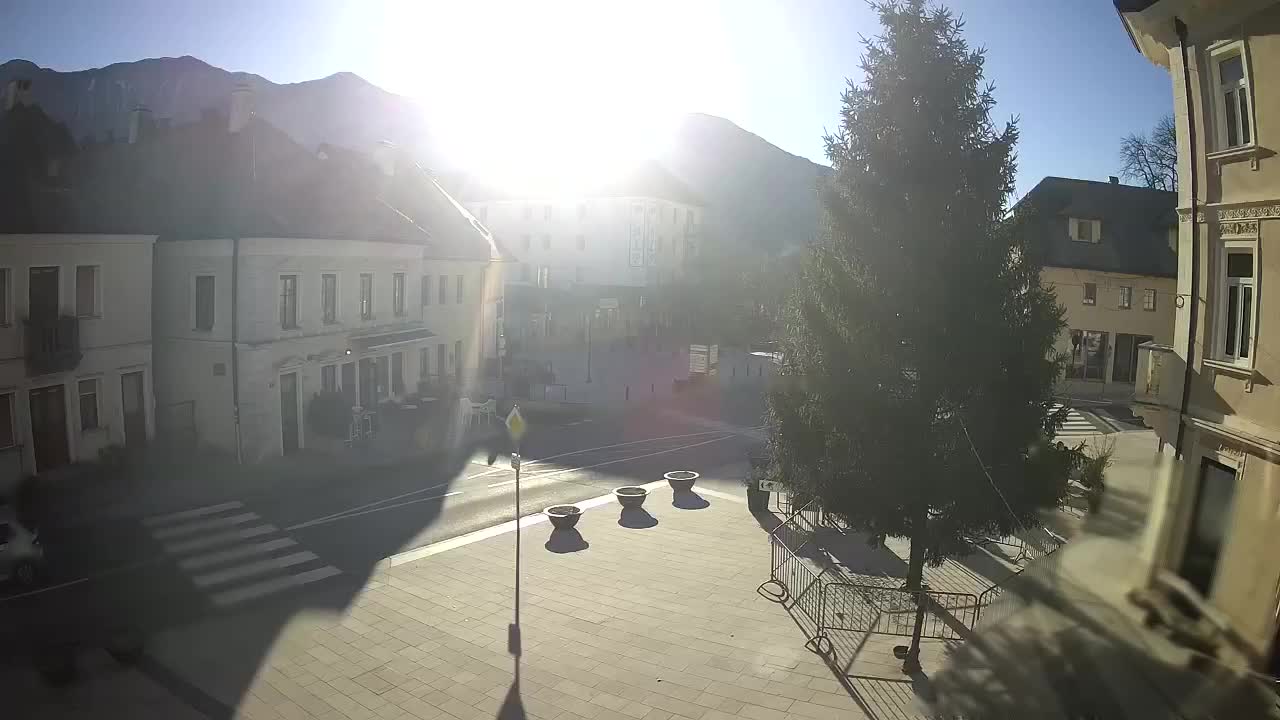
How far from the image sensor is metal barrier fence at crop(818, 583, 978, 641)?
31.3 ft

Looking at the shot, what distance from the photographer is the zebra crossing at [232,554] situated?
12008mm

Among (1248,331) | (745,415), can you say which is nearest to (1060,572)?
(1248,331)

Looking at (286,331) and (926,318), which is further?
(286,331)

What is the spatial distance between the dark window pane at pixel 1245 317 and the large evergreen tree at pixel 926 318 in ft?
11.3

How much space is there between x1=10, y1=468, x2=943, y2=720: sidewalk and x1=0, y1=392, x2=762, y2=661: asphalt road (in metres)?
0.90

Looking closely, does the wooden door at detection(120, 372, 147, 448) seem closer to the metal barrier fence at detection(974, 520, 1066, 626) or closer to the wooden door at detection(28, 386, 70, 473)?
the wooden door at detection(28, 386, 70, 473)

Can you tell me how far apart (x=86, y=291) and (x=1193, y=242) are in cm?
1180

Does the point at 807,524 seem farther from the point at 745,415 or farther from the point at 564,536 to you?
the point at 745,415

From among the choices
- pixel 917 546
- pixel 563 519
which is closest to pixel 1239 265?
pixel 917 546

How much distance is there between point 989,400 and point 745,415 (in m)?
23.9

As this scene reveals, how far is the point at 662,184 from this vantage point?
215 ft

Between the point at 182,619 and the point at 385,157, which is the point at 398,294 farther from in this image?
the point at 182,619

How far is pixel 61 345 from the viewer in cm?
1032

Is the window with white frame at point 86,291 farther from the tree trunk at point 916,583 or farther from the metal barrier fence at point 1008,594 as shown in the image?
the metal barrier fence at point 1008,594
